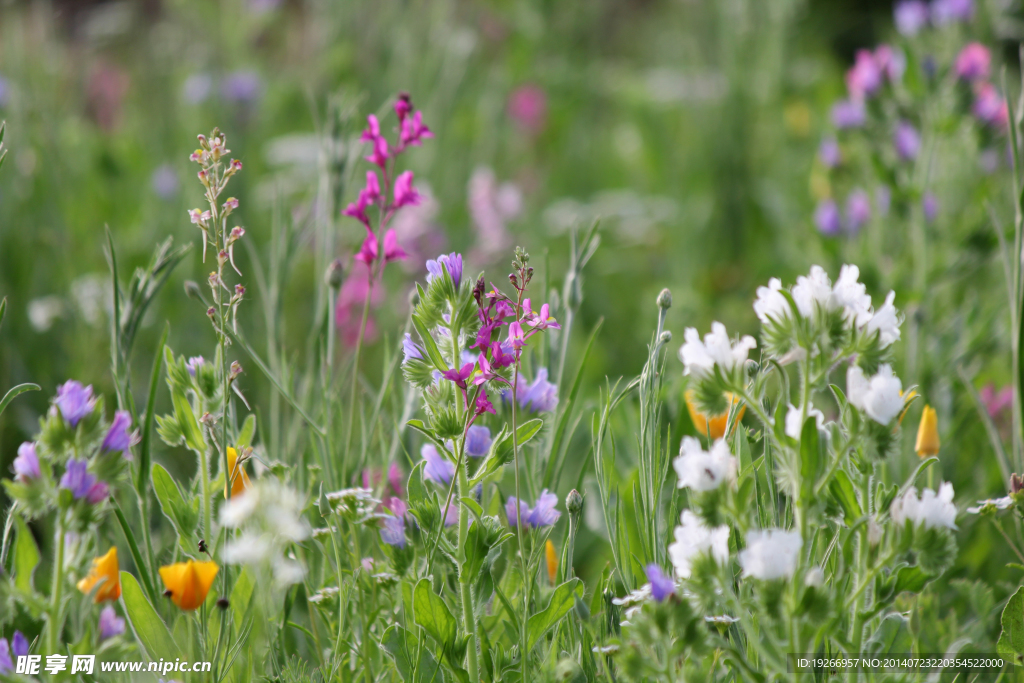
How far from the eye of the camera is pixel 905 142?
4.53 ft

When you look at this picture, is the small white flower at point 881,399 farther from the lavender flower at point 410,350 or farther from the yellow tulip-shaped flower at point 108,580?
the yellow tulip-shaped flower at point 108,580

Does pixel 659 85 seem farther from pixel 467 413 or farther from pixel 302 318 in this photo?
pixel 467 413

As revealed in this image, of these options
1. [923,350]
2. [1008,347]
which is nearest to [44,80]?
[923,350]

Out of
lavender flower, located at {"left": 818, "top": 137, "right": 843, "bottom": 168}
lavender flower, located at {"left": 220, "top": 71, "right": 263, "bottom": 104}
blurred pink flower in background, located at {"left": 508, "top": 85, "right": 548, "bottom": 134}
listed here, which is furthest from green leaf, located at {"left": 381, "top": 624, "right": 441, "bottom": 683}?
blurred pink flower in background, located at {"left": 508, "top": 85, "right": 548, "bottom": 134}

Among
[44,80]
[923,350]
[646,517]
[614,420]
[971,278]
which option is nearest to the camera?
[646,517]

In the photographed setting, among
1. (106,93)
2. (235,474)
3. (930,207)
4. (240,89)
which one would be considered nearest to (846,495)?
(235,474)

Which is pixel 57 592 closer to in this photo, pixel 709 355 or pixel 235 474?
pixel 235 474

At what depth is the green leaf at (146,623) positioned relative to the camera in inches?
22.4

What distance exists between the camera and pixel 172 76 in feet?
7.11

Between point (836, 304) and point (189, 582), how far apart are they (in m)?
0.46

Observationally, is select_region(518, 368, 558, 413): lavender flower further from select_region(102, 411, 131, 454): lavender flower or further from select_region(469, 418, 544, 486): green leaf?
select_region(102, 411, 131, 454): lavender flower

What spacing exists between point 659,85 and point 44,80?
1731mm

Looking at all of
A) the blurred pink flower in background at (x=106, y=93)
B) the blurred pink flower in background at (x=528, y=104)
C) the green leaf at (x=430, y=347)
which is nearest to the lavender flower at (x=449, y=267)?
the green leaf at (x=430, y=347)

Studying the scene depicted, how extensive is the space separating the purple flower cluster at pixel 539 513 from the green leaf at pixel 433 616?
0.34ft
